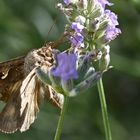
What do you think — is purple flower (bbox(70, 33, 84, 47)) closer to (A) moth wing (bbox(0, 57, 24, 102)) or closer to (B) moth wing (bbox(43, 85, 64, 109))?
(B) moth wing (bbox(43, 85, 64, 109))

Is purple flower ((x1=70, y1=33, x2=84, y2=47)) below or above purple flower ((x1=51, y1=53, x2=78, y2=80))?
below

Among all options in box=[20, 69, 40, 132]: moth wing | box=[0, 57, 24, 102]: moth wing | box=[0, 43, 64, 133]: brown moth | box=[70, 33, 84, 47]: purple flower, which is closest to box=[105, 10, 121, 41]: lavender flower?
box=[70, 33, 84, 47]: purple flower

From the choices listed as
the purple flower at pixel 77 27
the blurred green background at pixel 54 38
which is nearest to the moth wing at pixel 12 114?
the purple flower at pixel 77 27

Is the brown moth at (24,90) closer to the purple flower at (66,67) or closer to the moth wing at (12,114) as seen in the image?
the moth wing at (12,114)

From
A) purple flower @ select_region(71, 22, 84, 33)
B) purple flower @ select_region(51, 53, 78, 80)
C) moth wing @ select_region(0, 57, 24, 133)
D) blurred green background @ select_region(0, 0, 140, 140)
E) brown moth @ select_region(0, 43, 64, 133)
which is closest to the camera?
purple flower @ select_region(51, 53, 78, 80)

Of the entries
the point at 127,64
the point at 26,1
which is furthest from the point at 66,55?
the point at 26,1

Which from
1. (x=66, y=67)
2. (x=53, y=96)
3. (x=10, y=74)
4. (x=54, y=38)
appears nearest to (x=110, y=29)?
(x=66, y=67)

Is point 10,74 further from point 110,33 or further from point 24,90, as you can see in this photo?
point 110,33

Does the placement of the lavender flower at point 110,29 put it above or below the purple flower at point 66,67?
above

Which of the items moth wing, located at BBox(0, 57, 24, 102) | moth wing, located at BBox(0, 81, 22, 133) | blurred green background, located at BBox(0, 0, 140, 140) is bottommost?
moth wing, located at BBox(0, 81, 22, 133)
